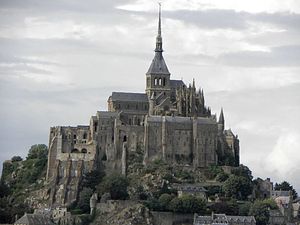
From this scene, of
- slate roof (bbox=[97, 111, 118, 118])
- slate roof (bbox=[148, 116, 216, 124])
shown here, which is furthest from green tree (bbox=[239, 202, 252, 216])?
slate roof (bbox=[97, 111, 118, 118])

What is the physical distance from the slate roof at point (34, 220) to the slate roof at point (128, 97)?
2149 cm

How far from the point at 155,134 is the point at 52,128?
1178 centimetres

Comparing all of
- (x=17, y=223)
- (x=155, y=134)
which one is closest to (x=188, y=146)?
(x=155, y=134)

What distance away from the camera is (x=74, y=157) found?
11625 cm

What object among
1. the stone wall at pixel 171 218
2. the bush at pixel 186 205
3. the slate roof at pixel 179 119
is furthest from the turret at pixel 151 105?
the stone wall at pixel 171 218

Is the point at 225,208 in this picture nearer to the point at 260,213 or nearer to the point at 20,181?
the point at 260,213

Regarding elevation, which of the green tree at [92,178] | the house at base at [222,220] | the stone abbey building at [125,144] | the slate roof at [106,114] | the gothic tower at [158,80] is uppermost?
the gothic tower at [158,80]

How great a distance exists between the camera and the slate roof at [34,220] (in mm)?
102938

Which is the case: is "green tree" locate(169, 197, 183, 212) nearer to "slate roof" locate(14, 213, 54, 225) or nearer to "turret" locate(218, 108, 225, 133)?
"slate roof" locate(14, 213, 54, 225)

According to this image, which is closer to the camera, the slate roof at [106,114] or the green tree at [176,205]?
the green tree at [176,205]

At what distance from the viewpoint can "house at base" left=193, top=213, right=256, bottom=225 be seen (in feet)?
352

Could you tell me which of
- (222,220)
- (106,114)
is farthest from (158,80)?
(222,220)

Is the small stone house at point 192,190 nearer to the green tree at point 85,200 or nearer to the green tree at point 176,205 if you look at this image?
the green tree at point 176,205

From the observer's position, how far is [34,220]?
10350cm
